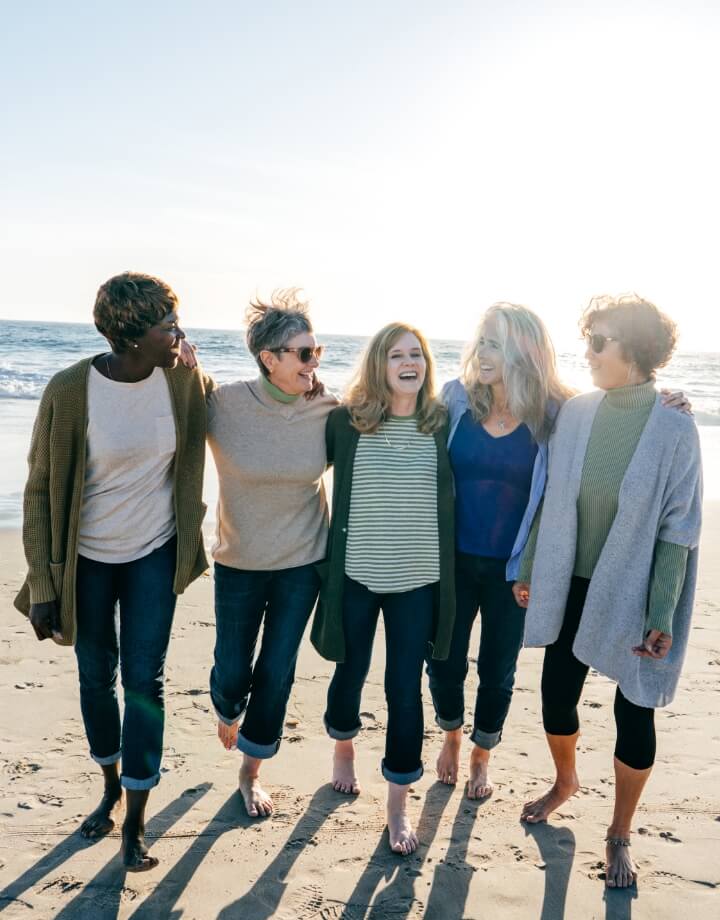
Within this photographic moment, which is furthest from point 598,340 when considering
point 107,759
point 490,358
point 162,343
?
point 107,759

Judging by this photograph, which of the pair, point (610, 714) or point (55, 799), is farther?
point (610, 714)

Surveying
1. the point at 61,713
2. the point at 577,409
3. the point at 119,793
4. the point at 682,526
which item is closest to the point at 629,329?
the point at 577,409

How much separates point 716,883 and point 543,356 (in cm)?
201

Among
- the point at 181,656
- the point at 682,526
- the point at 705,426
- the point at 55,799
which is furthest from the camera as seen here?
the point at 705,426

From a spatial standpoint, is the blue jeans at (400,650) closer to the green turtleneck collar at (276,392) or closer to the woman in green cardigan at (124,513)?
the woman in green cardigan at (124,513)

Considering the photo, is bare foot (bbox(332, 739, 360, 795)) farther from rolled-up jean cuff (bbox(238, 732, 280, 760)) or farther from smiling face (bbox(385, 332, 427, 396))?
smiling face (bbox(385, 332, 427, 396))

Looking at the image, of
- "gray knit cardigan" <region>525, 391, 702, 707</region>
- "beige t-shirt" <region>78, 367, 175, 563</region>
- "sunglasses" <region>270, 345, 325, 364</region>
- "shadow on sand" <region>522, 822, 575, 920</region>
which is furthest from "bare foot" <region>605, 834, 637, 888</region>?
"sunglasses" <region>270, 345, 325, 364</region>

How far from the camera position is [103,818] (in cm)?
297

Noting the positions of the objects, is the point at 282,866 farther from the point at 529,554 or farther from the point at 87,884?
the point at 529,554

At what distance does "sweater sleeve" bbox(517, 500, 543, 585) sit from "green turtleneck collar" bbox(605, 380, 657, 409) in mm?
471

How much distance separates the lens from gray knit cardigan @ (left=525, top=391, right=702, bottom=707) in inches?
106

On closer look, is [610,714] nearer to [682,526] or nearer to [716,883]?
[716,883]

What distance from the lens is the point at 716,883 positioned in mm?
2746

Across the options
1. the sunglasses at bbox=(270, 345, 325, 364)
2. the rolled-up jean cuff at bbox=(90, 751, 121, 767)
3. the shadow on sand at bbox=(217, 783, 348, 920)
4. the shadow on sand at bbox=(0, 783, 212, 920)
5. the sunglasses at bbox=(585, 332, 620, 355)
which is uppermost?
the sunglasses at bbox=(585, 332, 620, 355)
